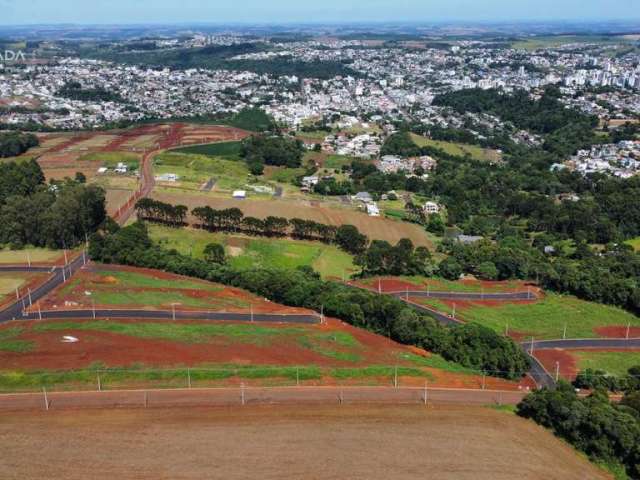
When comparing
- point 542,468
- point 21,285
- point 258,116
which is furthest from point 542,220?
point 258,116

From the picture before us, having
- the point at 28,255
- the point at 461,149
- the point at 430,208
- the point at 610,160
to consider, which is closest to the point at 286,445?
the point at 28,255

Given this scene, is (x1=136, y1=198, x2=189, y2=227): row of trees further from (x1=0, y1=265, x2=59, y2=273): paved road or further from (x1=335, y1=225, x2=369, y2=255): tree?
(x1=335, y1=225, x2=369, y2=255): tree

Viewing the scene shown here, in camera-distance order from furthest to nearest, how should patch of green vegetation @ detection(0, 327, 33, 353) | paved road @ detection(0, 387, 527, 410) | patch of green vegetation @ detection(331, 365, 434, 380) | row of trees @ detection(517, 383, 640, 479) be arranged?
patch of green vegetation @ detection(0, 327, 33, 353) → patch of green vegetation @ detection(331, 365, 434, 380) → paved road @ detection(0, 387, 527, 410) → row of trees @ detection(517, 383, 640, 479)

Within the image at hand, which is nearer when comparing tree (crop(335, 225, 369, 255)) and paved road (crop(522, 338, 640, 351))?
paved road (crop(522, 338, 640, 351))

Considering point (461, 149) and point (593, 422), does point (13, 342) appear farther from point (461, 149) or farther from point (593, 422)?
point (461, 149)

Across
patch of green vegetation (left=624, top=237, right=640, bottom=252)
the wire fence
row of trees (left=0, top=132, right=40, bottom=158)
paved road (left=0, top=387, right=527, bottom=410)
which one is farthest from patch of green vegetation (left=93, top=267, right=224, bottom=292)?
row of trees (left=0, top=132, right=40, bottom=158)

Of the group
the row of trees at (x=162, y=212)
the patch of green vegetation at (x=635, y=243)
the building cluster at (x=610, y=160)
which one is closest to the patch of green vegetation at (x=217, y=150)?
the row of trees at (x=162, y=212)

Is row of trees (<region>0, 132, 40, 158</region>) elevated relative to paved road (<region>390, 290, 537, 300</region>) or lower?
elevated
